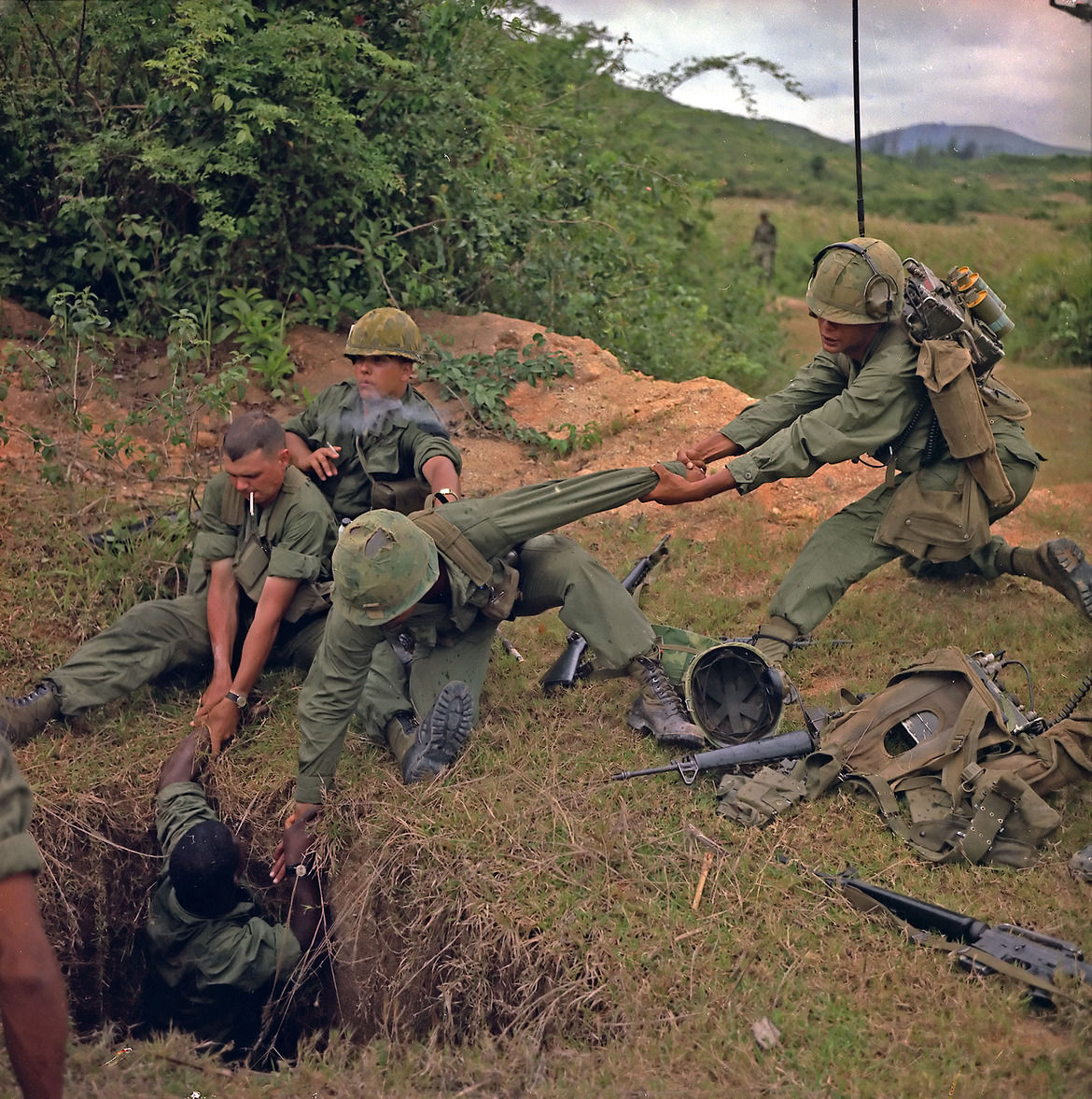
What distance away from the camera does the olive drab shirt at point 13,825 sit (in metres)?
2.53

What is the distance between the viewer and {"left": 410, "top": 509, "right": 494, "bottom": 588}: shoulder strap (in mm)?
4312

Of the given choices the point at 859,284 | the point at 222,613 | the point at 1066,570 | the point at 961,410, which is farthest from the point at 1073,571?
the point at 222,613

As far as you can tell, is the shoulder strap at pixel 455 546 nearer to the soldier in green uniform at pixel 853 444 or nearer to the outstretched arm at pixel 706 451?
the soldier in green uniform at pixel 853 444

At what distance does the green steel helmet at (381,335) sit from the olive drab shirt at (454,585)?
1202 millimetres

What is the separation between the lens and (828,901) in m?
3.80

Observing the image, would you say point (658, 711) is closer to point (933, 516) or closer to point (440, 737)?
point (440, 737)

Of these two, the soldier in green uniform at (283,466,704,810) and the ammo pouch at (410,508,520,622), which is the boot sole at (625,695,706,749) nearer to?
the soldier in green uniform at (283,466,704,810)

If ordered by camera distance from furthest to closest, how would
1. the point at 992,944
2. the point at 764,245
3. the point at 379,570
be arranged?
the point at 764,245 → the point at 379,570 → the point at 992,944

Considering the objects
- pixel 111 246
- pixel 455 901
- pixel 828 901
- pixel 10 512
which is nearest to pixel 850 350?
pixel 828 901

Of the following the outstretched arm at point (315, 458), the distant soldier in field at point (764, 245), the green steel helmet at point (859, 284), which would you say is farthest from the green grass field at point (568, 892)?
the distant soldier in field at point (764, 245)

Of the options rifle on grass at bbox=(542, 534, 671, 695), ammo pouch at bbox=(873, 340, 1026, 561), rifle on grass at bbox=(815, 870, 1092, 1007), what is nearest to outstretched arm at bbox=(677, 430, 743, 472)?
A: rifle on grass at bbox=(542, 534, 671, 695)

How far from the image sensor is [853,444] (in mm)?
4672

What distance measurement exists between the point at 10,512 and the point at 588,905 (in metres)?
3.65

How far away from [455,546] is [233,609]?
1299mm
